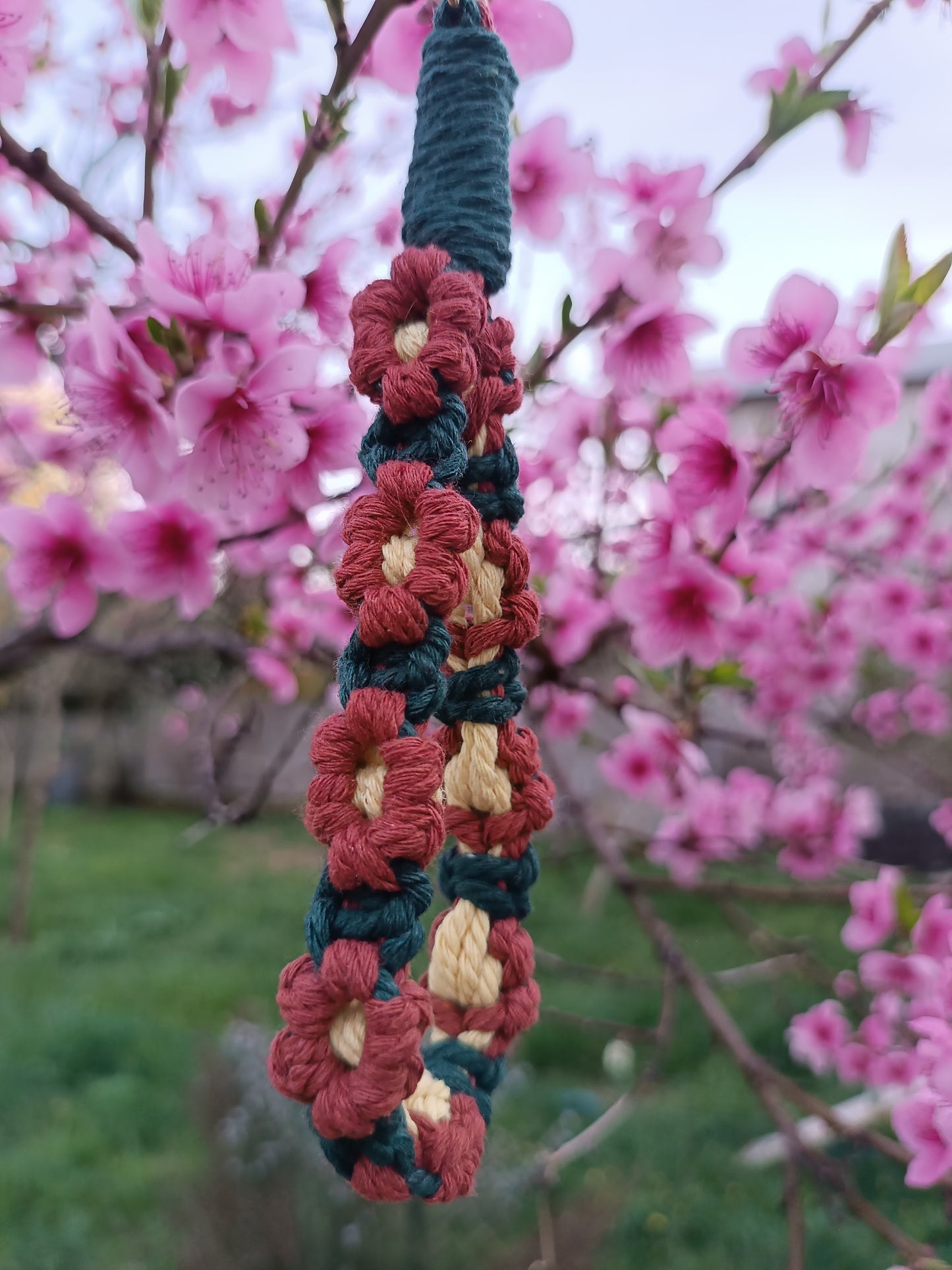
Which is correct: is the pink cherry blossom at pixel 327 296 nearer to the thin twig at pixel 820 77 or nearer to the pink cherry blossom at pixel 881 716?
the thin twig at pixel 820 77

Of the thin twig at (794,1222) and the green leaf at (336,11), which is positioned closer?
the green leaf at (336,11)

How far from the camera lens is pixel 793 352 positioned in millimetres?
660

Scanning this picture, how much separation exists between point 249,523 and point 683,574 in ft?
1.57

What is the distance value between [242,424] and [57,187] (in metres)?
0.25

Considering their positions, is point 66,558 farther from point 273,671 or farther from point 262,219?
point 273,671

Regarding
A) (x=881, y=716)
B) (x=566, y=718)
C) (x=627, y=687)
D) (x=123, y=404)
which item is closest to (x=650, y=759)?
(x=627, y=687)

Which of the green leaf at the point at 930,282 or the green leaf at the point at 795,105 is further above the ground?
the green leaf at the point at 795,105

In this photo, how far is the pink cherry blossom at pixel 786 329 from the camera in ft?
2.09

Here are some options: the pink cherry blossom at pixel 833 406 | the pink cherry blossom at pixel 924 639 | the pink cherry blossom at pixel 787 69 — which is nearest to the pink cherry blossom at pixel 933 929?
the pink cherry blossom at pixel 833 406

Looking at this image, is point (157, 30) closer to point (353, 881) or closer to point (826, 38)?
point (826, 38)

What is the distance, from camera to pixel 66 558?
90 centimetres

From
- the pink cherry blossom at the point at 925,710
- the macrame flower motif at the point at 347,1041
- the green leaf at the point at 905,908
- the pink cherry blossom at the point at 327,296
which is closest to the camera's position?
the macrame flower motif at the point at 347,1041

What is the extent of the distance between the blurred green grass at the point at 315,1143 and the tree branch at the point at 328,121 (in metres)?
0.92

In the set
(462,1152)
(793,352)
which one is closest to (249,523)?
(793,352)
